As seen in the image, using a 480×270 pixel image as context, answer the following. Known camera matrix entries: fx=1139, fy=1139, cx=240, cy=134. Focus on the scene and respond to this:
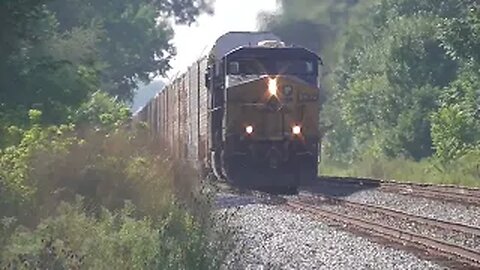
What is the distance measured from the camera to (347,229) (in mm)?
15750

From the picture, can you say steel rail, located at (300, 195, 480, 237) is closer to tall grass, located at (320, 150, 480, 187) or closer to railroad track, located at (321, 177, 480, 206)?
railroad track, located at (321, 177, 480, 206)

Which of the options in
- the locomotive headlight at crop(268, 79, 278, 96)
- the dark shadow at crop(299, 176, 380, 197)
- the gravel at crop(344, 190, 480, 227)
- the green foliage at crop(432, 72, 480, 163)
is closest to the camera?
the gravel at crop(344, 190, 480, 227)

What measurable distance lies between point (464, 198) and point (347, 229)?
5.03 m

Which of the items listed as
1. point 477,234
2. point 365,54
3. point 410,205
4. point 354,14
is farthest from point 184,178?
point 354,14

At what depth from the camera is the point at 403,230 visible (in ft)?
49.3

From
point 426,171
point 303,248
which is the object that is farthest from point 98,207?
point 426,171

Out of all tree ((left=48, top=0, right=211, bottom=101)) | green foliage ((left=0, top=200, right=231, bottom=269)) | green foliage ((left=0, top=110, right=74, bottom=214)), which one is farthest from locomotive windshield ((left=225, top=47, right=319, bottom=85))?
tree ((left=48, top=0, right=211, bottom=101))

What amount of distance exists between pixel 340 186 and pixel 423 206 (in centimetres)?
667

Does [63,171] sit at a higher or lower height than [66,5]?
lower

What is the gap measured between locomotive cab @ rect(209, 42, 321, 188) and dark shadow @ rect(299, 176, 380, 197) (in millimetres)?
841

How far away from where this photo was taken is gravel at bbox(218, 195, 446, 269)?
11805 millimetres

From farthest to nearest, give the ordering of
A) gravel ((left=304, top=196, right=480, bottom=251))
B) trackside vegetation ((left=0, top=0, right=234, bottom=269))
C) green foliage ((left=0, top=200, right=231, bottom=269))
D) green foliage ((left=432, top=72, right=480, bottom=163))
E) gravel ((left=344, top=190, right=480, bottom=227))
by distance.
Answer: green foliage ((left=432, top=72, right=480, bottom=163)) < gravel ((left=344, top=190, right=480, bottom=227)) < gravel ((left=304, top=196, right=480, bottom=251)) < trackside vegetation ((left=0, top=0, right=234, bottom=269)) < green foliage ((left=0, top=200, right=231, bottom=269))

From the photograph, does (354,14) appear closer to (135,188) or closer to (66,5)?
(66,5)

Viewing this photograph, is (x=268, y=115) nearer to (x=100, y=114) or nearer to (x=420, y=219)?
(x=100, y=114)
